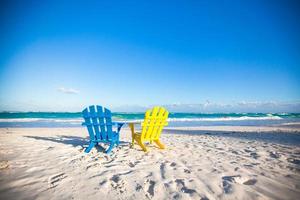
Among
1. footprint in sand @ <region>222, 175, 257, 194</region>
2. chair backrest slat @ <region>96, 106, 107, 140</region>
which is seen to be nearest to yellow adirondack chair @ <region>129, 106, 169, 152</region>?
chair backrest slat @ <region>96, 106, 107, 140</region>

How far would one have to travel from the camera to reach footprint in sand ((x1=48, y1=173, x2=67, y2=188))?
2.77 m

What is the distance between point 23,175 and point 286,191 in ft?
13.1

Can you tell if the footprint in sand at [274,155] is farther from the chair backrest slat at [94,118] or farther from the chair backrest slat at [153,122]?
the chair backrest slat at [94,118]

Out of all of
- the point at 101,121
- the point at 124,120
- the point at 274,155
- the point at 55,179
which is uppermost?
the point at 101,121

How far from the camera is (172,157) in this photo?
4367 mm

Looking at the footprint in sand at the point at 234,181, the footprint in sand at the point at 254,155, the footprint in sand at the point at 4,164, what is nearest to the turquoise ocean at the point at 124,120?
the footprint in sand at the point at 254,155

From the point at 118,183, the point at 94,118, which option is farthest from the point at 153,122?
the point at 118,183

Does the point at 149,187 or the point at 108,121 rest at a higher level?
the point at 108,121

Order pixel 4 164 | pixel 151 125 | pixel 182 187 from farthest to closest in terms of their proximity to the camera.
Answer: pixel 151 125, pixel 4 164, pixel 182 187

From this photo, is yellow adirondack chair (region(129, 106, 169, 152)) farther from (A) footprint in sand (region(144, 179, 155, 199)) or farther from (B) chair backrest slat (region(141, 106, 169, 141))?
(A) footprint in sand (region(144, 179, 155, 199))

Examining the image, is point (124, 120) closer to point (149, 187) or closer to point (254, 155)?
point (254, 155)

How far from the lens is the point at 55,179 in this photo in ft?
9.72

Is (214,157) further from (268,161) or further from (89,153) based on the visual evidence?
(89,153)

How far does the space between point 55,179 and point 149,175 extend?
4.92 ft
